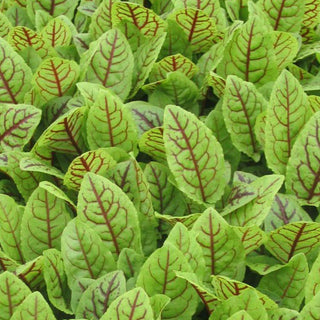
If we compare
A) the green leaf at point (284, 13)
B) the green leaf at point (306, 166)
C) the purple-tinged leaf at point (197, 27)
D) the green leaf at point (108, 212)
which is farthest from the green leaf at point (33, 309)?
the green leaf at point (284, 13)

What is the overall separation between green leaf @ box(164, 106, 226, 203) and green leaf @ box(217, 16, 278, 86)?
344mm

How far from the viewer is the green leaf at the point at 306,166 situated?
1629mm

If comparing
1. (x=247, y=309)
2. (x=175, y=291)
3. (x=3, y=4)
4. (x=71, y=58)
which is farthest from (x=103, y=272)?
(x=3, y=4)

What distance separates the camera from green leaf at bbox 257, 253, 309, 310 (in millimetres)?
1457

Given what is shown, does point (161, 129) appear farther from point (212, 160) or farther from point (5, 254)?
point (5, 254)

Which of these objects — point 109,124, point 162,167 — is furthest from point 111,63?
point 162,167

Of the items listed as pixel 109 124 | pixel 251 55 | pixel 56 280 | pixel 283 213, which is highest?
pixel 251 55

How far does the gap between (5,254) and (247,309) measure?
549 mm

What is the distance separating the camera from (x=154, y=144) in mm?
1686

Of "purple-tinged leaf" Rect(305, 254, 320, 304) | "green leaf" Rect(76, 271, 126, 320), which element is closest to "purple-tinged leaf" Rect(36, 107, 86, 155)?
"green leaf" Rect(76, 271, 126, 320)

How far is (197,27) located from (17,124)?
62 centimetres

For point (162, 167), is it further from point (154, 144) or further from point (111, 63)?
point (111, 63)

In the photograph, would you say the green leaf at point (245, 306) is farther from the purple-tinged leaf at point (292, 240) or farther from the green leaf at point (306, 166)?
the green leaf at point (306, 166)

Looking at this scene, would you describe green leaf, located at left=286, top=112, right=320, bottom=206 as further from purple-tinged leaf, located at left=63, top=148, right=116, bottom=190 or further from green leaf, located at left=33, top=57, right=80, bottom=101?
green leaf, located at left=33, top=57, right=80, bottom=101
